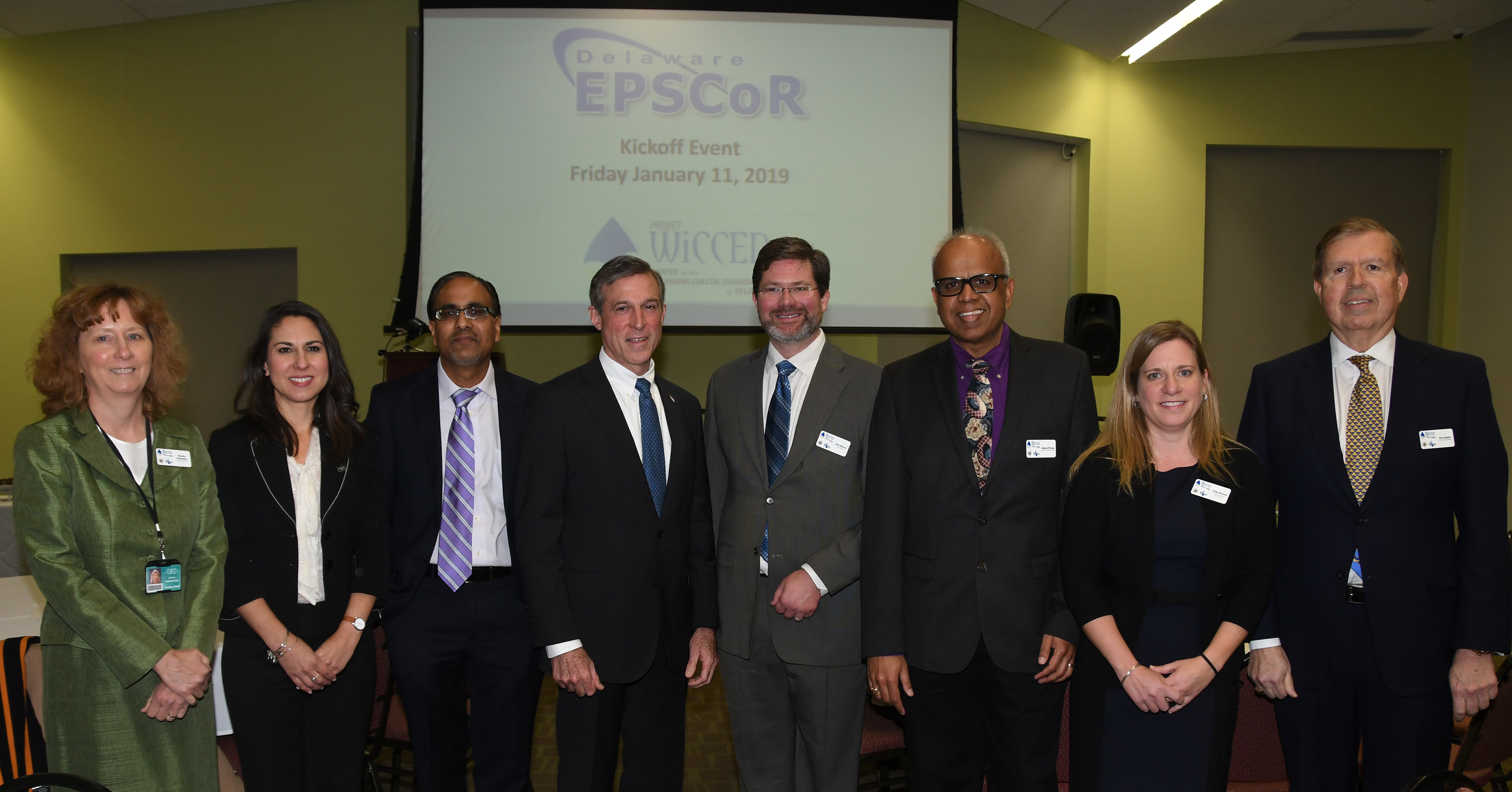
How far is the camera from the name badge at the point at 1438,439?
2.14 m

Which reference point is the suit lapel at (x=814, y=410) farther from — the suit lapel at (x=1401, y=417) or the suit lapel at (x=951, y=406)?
the suit lapel at (x=1401, y=417)

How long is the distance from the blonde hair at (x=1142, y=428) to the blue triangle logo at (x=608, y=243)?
13.2ft

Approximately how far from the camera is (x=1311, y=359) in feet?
7.63

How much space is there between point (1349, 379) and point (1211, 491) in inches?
24.8

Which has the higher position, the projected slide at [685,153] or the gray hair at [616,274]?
the projected slide at [685,153]

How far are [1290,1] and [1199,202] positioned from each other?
158 cm

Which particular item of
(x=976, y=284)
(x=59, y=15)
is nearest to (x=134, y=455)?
(x=976, y=284)

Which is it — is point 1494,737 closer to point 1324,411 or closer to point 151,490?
point 1324,411

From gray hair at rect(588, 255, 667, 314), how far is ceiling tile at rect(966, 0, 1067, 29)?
4.98 metres

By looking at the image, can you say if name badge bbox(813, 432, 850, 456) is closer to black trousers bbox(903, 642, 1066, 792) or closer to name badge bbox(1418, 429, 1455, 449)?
black trousers bbox(903, 642, 1066, 792)

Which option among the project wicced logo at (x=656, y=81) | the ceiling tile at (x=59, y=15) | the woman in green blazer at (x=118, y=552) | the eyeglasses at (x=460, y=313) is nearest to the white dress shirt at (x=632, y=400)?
the eyeglasses at (x=460, y=313)

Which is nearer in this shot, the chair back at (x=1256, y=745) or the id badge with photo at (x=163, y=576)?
the id badge with photo at (x=163, y=576)

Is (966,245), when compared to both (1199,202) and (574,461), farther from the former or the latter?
(1199,202)

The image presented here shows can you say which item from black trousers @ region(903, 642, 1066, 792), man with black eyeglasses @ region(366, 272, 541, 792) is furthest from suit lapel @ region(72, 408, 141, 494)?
black trousers @ region(903, 642, 1066, 792)
